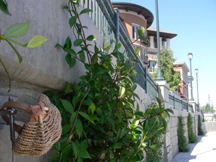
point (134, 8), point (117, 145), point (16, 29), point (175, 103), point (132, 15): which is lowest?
point (175, 103)

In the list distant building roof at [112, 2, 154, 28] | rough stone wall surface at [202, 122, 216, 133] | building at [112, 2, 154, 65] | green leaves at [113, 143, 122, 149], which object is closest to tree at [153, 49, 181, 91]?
building at [112, 2, 154, 65]

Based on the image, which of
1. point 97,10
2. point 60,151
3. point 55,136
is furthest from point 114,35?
point 55,136

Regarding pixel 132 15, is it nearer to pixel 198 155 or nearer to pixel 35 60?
pixel 198 155

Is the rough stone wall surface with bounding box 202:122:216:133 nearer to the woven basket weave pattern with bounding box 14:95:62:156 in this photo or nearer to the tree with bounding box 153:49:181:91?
the tree with bounding box 153:49:181:91

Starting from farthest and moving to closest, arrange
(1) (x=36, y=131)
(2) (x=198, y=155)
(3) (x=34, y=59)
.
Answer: (2) (x=198, y=155) → (3) (x=34, y=59) → (1) (x=36, y=131)

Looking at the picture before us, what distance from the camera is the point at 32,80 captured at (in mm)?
1285

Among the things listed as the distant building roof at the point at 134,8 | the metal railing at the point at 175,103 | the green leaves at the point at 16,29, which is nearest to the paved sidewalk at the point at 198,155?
the metal railing at the point at 175,103

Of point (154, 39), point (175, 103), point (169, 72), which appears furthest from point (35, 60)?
point (154, 39)

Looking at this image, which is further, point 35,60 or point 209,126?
point 209,126

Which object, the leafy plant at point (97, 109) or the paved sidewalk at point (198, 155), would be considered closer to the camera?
the leafy plant at point (97, 109)

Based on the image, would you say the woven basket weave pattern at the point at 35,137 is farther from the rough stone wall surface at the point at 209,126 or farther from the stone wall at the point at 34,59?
the rough stone wall surface at the point at 209,126

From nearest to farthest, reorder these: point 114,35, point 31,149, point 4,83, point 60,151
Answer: point 31,149 → point 4,83 → point 60,151 → point 114,35

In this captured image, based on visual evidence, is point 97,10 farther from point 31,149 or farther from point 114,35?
point 31,149

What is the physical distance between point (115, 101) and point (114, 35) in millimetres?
1788
